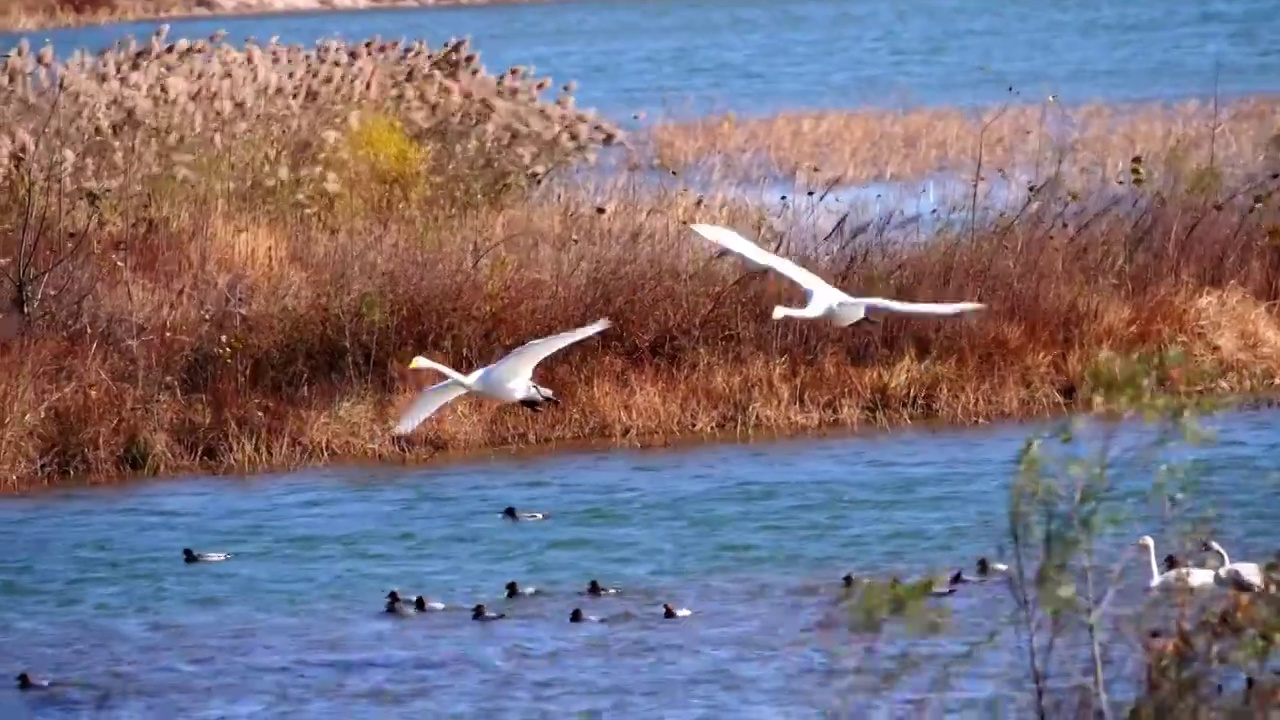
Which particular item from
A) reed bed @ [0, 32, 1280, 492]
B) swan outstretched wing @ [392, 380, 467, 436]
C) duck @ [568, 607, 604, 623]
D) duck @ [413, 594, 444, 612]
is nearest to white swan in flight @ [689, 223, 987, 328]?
swan outstretched wing @ [392, 380, 467, 436]

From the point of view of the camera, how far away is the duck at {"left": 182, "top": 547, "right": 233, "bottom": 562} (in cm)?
1338

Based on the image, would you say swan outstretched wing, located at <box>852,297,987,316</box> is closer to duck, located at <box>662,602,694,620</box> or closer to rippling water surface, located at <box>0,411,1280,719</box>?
rippling water surface, located at <box>0,411,1280,719</box>

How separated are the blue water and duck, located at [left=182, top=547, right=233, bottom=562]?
59.6 ft

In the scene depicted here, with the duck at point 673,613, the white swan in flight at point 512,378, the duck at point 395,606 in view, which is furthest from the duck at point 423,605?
the duck at point 673,613

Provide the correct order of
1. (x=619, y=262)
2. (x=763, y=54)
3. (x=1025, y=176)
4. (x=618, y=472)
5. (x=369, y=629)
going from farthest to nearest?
(x=763, y=54) < (x=1025, y=176) < (x=619, y=262) < (x=618, y=472) < (x=369, y=629)

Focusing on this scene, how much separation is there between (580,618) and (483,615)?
1.75ft

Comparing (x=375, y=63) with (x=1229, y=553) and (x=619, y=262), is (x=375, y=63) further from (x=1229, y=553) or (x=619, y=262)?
(x=1229, y=553)

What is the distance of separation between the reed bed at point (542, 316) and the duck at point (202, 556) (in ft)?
4.19

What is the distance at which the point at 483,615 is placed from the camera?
1193 centimetres

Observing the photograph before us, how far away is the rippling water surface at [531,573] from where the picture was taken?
10.8m

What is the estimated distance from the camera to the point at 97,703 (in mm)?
10953

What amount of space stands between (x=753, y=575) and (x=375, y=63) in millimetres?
8185

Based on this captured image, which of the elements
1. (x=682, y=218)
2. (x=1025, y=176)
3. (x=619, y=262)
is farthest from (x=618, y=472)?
(x=1025, y=176)

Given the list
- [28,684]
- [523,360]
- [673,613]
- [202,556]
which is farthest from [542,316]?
[28,684]
